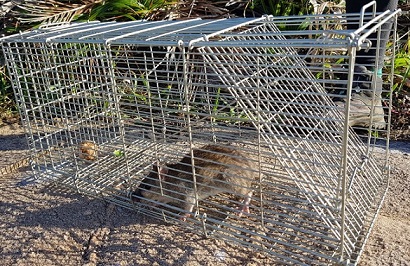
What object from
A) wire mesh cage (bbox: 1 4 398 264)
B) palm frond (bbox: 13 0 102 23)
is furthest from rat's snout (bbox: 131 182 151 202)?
palm frond (bbox: 13 0 102 23)

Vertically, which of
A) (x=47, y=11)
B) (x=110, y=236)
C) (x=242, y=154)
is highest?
(x=47, y=11)

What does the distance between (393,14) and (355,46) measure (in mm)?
973


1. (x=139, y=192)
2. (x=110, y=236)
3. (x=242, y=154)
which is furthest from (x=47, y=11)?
(x=110, y=236)

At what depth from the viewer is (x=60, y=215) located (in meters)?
2.94

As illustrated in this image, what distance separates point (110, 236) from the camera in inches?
106

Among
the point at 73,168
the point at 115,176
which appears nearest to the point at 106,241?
the point at 115,176

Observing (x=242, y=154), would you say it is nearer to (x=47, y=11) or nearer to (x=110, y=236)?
(x=110, y=236)

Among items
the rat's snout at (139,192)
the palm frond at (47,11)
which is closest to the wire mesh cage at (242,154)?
the rat's snout at (139,192)

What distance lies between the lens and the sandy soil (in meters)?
2.41

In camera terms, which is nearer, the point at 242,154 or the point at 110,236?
the point at 110,236

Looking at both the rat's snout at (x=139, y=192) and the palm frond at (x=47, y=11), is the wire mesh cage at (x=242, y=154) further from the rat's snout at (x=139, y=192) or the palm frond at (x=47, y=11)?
the palm frond at (x=47, y=11)

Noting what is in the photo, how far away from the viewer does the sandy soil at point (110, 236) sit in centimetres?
241

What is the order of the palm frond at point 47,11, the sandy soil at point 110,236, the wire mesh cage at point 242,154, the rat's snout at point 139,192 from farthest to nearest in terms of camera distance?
the palm frond at point 47,11 < the rat's snout at point 139,192 < the sandy soil at point 110,236 < the wire mesh cage at point 242,154

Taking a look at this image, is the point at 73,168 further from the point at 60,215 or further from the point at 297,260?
the point at 297,260
